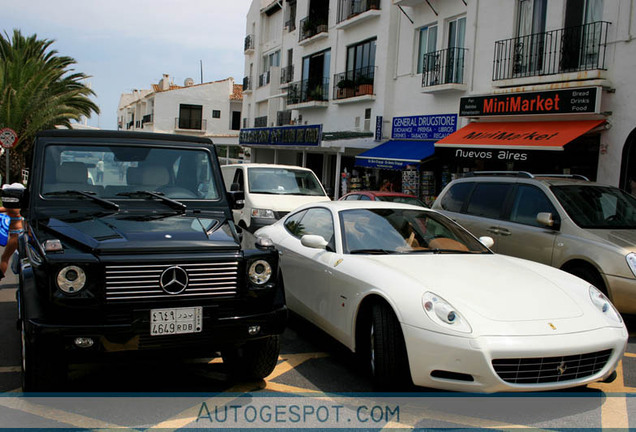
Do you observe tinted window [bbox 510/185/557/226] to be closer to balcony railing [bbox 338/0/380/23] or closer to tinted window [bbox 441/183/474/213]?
tinted window [bbox 441/183/474/213]

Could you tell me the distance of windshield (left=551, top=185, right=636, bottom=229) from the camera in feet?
24.1

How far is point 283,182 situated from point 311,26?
62.0ft

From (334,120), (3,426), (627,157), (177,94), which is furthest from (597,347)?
(177,94)

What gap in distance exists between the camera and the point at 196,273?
399 centimetres

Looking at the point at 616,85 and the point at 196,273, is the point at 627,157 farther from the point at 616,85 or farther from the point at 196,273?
the point at 196,273

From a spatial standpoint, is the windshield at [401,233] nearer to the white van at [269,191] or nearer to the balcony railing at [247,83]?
the white van at [269,191]

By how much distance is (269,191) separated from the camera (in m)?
12.0

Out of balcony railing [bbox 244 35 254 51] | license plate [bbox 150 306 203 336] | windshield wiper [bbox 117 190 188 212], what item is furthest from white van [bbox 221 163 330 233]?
balcony railing [bbox 244 35 254 51]

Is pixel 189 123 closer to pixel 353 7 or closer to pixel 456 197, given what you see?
pixel 353 7

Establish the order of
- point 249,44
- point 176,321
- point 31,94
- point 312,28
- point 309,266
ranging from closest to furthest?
1. point 176,321
2. point 309,266
3. point 31,94
4. point 312,28
5. point 249,44

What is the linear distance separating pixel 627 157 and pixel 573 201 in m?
6.74

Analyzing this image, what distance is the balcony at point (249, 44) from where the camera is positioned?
4000cm

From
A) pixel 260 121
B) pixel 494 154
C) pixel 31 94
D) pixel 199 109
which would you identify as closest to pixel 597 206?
pixel 494 154

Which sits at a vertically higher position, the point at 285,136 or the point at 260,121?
the point at 260,121
